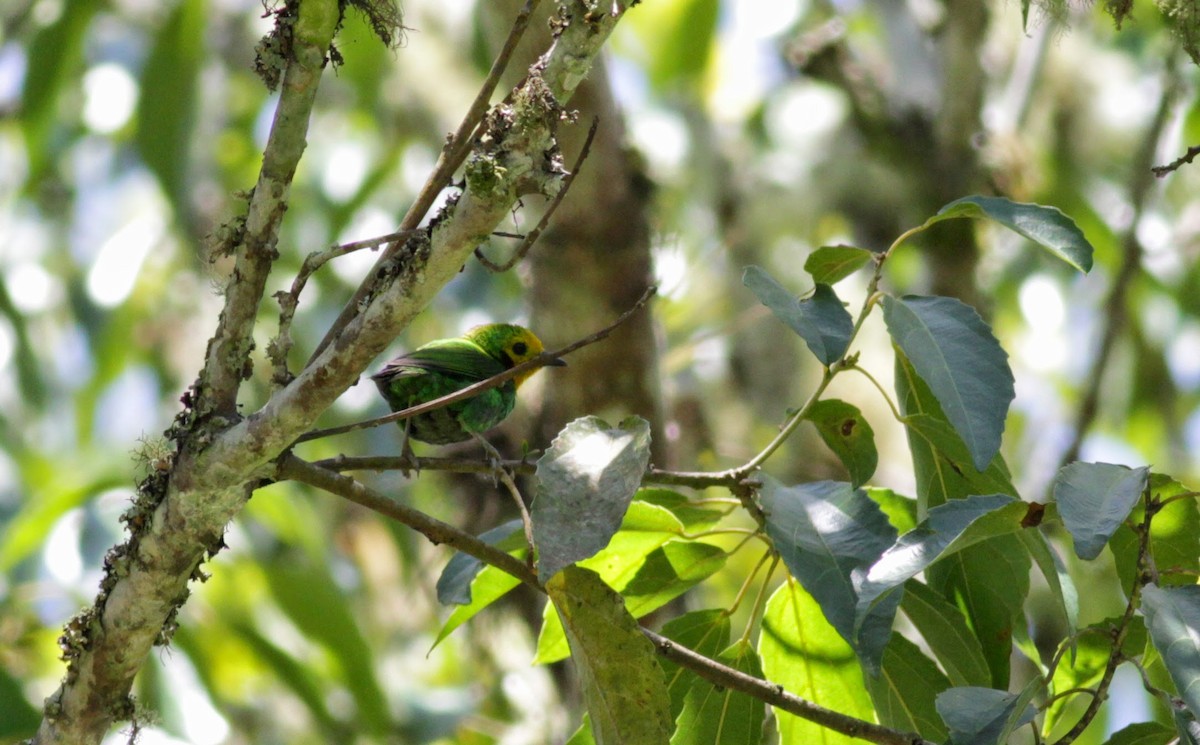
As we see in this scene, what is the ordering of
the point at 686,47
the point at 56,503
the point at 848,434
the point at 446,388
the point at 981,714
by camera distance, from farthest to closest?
the point at 686,47 < the point at 56,503 < the point at 446,388 < the point at 848,434 < the point at 981,714

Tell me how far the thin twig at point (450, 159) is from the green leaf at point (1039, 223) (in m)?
0.70

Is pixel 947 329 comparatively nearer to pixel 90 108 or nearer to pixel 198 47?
pixel 198 47

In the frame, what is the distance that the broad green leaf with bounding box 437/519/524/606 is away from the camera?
2.06m

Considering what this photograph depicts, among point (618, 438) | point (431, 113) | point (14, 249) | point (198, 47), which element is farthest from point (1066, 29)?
point (14, 249)

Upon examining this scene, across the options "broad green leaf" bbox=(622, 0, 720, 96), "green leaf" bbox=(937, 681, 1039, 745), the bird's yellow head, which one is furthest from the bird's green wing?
"broad green leaf" bbox=(622, 0, 720, 96)

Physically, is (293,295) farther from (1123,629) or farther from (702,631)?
(1123,629)

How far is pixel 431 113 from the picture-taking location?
726 cm

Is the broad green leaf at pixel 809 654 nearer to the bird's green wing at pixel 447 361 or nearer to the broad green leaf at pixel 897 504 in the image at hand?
the broad green leaf at pixel 897 504

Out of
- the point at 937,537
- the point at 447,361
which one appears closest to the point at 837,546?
the point at 937,537

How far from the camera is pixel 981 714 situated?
5.62ft

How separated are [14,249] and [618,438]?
8.74 m

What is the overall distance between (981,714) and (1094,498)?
0.34 m

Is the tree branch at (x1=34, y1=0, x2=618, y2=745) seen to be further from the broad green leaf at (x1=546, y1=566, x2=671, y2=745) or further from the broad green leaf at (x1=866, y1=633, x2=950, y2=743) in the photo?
the broad green leaf at (x1=866, y1=633, x2=950, y2=743)

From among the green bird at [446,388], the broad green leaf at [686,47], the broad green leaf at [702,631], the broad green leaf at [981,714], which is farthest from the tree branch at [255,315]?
the broad green leaf at [686,47]
